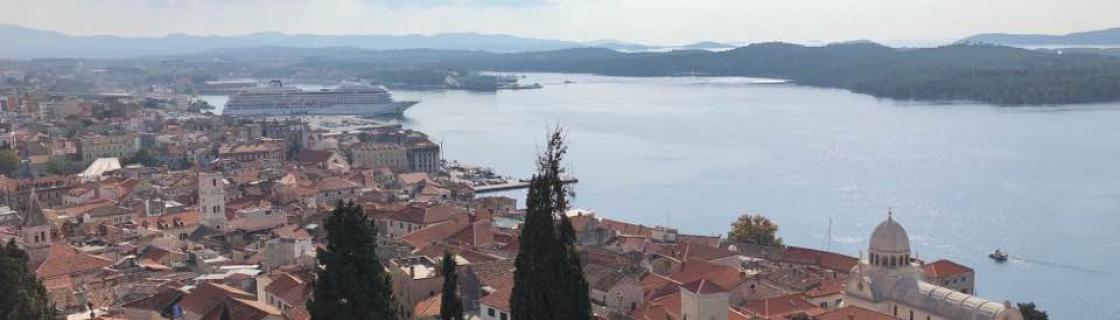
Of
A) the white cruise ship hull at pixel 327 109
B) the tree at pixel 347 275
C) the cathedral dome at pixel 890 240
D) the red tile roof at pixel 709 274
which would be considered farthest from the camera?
the white cruise ship hull at pixel 327 109

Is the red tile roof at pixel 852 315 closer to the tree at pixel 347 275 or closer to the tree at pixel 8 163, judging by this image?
the tree at pixel 347 275

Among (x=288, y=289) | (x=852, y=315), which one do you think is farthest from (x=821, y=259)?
(x=288, y=289)

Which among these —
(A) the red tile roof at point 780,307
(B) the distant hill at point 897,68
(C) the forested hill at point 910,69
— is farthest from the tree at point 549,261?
Answer: (C) the forested hill at point 910,69

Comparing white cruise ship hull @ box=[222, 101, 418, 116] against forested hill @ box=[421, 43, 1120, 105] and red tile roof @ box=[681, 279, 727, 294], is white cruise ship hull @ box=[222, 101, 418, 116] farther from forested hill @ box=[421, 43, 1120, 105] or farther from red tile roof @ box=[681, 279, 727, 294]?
red tile roof @ box=[681, 279, 727, 294]

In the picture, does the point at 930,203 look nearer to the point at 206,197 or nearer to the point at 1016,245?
the point at 1016,245

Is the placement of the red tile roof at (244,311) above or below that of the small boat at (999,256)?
above

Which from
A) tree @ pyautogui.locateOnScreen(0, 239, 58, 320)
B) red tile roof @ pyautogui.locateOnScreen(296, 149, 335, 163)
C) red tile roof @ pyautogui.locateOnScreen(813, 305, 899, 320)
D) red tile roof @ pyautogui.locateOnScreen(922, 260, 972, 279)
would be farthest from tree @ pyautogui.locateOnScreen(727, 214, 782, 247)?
red tile roof @ pyautogui.locateOnScreen(296, 149, 335, 163)
